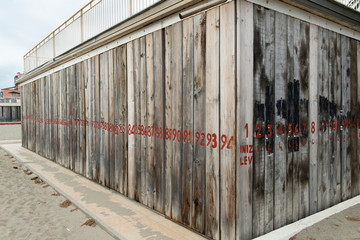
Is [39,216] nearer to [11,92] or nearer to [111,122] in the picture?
[111,122]

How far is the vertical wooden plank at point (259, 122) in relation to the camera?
3.17 meters

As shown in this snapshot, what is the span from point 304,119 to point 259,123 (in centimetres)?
112

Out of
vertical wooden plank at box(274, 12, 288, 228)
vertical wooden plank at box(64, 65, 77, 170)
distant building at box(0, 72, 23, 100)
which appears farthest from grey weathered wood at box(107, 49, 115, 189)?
distant building at box(0, 72, 23, 100)

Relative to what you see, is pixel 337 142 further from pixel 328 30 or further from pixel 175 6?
pixel 175 6

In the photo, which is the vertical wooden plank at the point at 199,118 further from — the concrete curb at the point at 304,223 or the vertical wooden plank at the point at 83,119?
the vertical wooden plank at the point at 83,119

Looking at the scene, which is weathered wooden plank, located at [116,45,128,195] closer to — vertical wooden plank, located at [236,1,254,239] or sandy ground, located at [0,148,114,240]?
sandy ground, located at [0,148,114,240]

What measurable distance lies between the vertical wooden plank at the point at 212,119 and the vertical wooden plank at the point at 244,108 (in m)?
0.31

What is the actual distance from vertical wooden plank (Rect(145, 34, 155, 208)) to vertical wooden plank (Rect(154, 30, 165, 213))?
95 mm

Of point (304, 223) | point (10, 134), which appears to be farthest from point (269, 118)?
point (10, 134)

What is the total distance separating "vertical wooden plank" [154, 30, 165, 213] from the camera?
4188 mm

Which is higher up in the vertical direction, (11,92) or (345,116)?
(11,92)

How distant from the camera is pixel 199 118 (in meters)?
3.52

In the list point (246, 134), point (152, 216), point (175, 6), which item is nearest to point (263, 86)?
point (246, 134)

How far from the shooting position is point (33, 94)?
11562 millimetres
